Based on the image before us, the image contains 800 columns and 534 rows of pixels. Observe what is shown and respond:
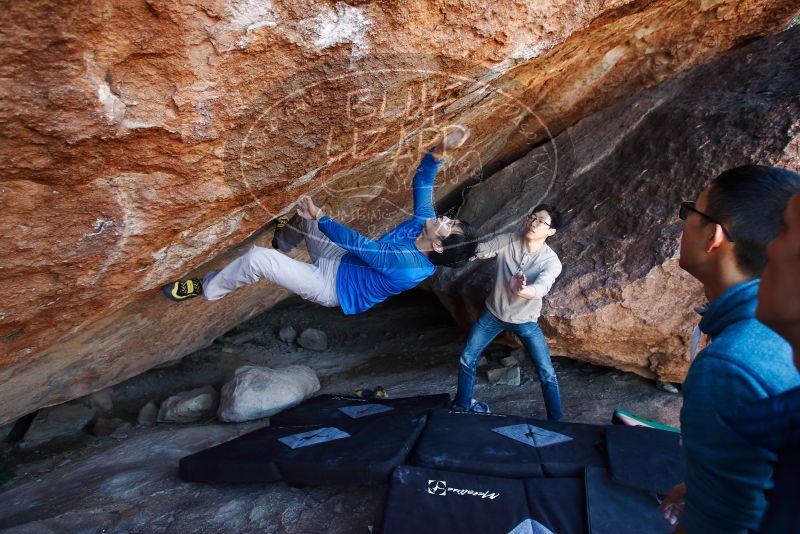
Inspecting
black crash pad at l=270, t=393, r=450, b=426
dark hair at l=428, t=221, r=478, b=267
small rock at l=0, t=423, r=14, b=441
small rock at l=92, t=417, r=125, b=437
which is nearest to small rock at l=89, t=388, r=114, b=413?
small rock at l=92, t=417, r=125, b=437

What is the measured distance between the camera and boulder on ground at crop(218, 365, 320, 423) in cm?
396

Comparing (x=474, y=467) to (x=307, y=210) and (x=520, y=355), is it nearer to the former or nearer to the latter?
(x=307, y=210)

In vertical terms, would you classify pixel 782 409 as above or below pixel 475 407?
above

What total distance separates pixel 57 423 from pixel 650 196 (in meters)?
4.92

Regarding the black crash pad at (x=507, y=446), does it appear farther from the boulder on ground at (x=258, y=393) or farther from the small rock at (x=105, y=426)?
the small rock at (x=105, y=426)

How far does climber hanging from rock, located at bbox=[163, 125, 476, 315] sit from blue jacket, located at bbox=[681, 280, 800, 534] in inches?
74.7

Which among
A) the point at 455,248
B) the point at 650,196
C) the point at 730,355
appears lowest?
the point at 730,355

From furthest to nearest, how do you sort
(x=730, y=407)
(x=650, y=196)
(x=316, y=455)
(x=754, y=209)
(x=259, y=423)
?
(x=259, y=423), (x=650, y=196), (x=316, y=455), (x=754, y=209), (x=730, y=407)

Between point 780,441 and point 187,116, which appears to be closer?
point 780,441

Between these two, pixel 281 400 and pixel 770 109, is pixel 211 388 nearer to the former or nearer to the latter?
pixel 281 400

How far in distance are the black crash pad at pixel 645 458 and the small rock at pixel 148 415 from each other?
3481 millimetres

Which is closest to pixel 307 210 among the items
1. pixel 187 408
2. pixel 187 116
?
pixel 187 116

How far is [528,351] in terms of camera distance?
3584 mm

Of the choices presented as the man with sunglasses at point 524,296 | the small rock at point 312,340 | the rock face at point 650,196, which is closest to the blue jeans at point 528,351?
the man with sunglasses at point 524,296
